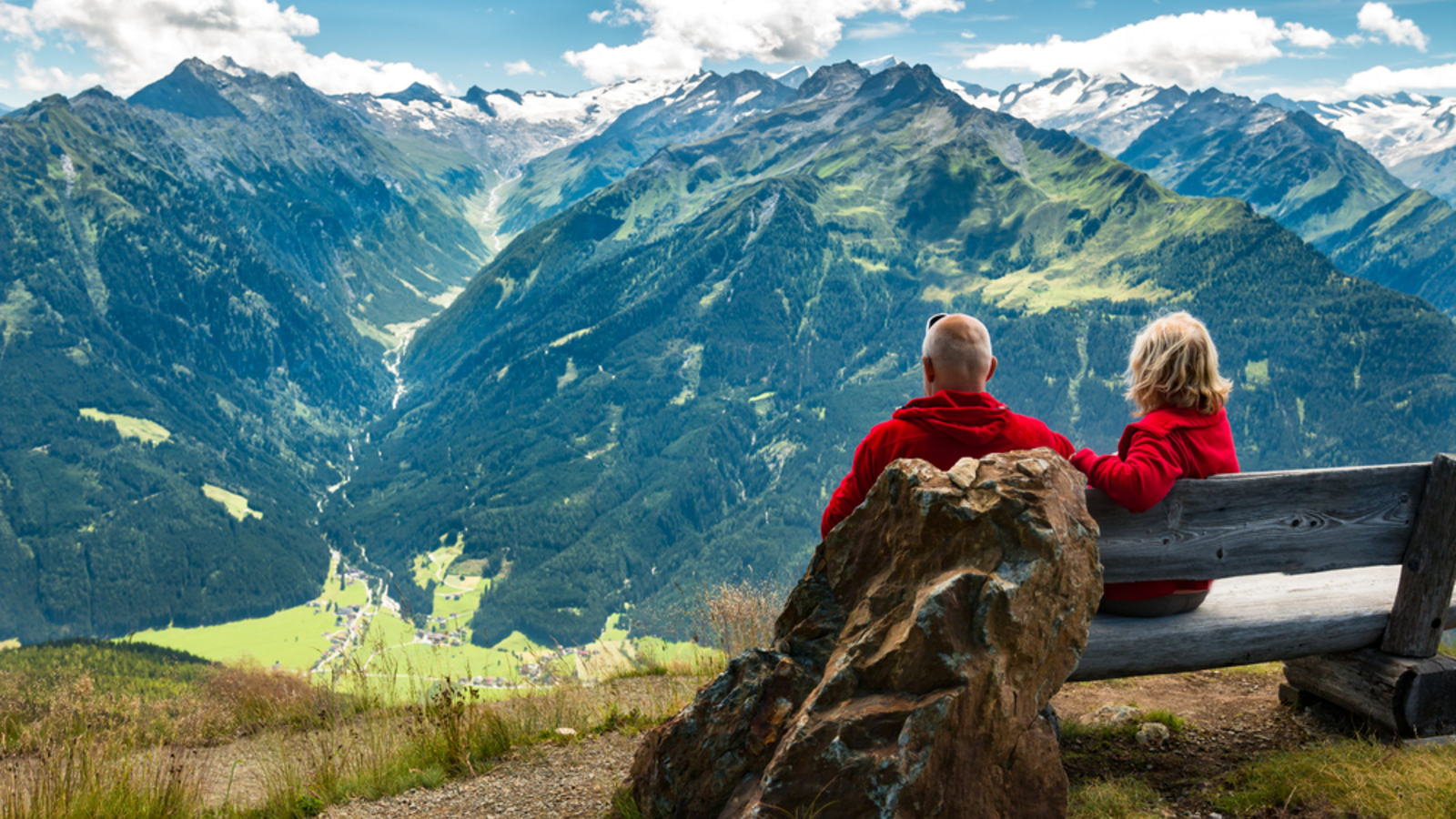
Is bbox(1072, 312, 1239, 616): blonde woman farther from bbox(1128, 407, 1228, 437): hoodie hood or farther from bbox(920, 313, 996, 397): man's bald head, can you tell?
bbox(920, 313, 996, 397): man's bald head

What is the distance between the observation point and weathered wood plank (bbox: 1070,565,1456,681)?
5266mm

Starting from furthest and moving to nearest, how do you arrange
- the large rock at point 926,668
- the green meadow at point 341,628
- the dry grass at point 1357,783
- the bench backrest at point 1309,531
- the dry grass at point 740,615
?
1. the green meadow at point 341,628
2. the dry grass at point 740,615
3. the bench backrest at point 1309,531
4. the dry grass at point 1357,783
5. the large rock at point 926,668

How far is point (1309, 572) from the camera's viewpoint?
211 inches

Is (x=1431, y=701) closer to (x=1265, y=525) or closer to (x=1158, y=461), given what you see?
(x=1265, y=525)

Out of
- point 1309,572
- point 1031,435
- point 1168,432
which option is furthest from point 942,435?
point 1309,572

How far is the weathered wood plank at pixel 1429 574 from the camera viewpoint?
5266mm

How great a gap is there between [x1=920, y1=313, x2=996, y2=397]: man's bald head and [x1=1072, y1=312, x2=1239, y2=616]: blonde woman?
90 centimetres

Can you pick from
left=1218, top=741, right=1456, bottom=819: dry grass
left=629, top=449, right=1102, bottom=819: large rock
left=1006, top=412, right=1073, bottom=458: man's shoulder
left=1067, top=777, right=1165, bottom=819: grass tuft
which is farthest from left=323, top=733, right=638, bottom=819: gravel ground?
left=1218, top=741, right=1456, bottom=819: dry grass

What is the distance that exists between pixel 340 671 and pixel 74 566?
24841 cm

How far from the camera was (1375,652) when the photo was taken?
5.71 metres

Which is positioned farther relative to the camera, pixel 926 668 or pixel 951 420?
pixel 951 420

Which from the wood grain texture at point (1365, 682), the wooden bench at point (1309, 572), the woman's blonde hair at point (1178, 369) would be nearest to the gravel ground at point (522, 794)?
the wooden bench at point (1309, 572)

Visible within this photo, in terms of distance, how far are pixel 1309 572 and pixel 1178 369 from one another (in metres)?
1.80

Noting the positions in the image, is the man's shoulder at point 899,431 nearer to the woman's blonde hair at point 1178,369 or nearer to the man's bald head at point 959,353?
the man's bald head at point 959,353
